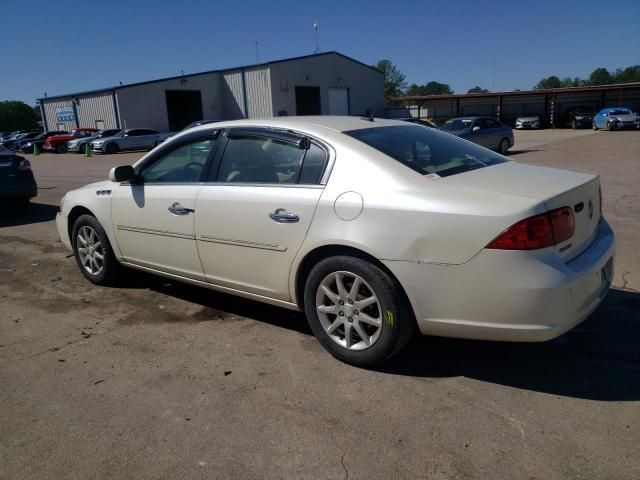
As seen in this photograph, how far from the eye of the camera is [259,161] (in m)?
3.81

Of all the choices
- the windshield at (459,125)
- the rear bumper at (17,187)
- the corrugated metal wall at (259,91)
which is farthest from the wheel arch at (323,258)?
the corrugated metal wall at (259,91)

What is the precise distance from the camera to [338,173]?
3.33m

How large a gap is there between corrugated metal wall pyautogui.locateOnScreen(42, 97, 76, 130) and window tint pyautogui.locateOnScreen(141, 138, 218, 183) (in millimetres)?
44939

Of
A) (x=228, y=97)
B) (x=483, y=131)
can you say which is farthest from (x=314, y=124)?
(x=228, y=97)

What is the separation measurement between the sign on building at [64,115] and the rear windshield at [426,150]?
→ 1817 inches

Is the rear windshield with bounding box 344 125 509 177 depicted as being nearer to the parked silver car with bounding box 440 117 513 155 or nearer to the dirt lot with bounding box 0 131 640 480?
the dirt lot with bounding box 0 131 640 480

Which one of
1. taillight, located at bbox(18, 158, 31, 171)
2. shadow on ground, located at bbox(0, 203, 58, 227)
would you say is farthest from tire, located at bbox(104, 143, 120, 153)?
taillight, located at bbox(18, 158, 31, 171)

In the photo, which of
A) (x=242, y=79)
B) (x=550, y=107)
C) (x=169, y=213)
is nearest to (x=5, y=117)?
(x=242, y=79)

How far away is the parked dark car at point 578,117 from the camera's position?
3978cm

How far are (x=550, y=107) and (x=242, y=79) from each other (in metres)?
26.1

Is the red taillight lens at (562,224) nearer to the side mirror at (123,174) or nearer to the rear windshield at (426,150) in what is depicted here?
the rear windshield at (426,150)

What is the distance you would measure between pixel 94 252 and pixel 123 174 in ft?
3.51

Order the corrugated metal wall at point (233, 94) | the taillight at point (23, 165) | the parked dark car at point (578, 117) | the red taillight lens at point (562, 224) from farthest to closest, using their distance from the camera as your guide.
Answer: the corrugated metal wall at point (233, 94) → the parked dark car at point (578, 117) → the taillight at point (23, 165) → the red taillight lens at point (562, 224)

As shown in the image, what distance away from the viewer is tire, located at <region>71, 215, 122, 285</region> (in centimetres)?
502
